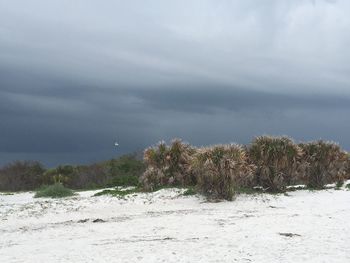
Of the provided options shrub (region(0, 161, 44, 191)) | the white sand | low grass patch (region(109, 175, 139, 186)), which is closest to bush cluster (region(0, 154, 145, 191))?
shrub (region(0, 161, 44, 191))

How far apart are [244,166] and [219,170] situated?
1.30 meters

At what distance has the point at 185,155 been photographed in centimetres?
2202

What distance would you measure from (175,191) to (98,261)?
11.1 m

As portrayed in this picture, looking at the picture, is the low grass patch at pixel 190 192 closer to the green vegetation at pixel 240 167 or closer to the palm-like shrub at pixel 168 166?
the green vegetation at pixel 240 167

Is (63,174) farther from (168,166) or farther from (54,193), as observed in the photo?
(168,166)

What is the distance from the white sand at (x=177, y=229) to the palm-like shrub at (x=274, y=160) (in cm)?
115

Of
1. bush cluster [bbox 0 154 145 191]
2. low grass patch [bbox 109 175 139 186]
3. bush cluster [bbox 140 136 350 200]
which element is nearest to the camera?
bush cluster [bbox 140 136 350 200]

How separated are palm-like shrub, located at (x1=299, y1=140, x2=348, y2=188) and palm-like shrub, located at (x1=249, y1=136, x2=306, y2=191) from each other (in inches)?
56.6

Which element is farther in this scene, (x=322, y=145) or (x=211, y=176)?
(x=322, y=145)

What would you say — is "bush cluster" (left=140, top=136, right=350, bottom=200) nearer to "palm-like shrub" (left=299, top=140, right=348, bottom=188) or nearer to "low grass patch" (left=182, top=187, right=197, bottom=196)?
"palm-like shrub" (left=299, top=140, right=348, bottom=188)

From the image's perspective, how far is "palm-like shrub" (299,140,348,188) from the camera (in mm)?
22719

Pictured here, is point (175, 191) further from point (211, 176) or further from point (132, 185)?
point (132, 185)

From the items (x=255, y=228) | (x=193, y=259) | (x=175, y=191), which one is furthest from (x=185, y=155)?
(x=193, y=259)

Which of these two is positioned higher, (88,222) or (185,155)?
(185,155)
